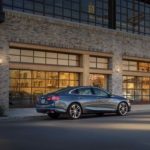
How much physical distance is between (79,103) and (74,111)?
0.51 metres

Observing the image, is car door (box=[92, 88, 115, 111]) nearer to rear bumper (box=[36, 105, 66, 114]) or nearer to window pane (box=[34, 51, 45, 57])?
rear bumper (box=[36, 105, 66, 114])

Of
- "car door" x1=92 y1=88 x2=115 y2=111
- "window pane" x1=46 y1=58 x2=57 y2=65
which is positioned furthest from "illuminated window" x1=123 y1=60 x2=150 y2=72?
"car door" x1=92 y1=88 x2=115 y2=111

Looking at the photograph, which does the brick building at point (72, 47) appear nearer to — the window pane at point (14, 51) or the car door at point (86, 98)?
the window pane at point (14, 51)

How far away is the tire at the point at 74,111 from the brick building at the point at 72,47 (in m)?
5.58

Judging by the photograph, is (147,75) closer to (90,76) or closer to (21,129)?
(90,76)

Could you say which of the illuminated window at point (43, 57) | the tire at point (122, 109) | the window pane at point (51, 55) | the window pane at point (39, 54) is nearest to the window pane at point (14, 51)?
the illuminated window at point (43, 57)

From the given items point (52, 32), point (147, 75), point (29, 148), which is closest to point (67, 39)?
point (52, 32)

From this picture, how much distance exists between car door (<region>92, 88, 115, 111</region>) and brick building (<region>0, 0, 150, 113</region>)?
219 inches

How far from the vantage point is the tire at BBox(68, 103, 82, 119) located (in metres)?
20.4

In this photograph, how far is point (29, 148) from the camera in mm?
10773

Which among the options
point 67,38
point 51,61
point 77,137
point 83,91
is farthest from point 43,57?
point 77,137

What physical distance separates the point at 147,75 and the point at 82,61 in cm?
794

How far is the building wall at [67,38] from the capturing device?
25.1m

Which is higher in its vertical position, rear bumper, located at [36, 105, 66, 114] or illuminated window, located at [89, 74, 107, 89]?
illuminated window, located at [89, 74, 107, 89]
